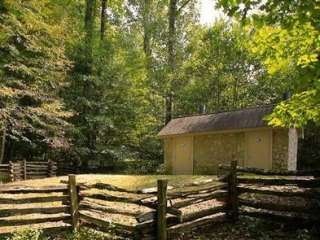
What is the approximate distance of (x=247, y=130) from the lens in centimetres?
2069

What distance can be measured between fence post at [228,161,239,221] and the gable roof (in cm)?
1017

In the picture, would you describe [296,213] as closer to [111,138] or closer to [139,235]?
[139,235]

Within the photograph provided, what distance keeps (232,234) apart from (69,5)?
2779 centimetres

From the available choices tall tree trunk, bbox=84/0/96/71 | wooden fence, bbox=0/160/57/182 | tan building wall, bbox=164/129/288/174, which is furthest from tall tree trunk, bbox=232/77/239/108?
wooden fence, bbox=0/160/57/182

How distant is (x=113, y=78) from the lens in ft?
95.4

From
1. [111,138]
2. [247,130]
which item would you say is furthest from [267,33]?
[111,138]

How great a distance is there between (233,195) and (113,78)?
20343 millimetres

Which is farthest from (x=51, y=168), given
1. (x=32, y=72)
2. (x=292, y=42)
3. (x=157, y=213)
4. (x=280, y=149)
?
(x=292, y=42)

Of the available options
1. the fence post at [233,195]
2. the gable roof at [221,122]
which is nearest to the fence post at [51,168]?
the gable roof at [221,122]

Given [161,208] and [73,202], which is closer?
[161,208]

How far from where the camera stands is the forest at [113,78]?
22.6m

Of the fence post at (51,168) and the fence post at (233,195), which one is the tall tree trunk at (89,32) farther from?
the fence post at (233,195)

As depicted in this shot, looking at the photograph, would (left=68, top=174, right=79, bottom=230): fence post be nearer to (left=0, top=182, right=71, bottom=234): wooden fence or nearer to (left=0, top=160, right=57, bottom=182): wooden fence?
(left=0, top=182, right=71, bottom=234): wooden fence

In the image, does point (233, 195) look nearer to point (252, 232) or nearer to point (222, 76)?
point (252, 232)
